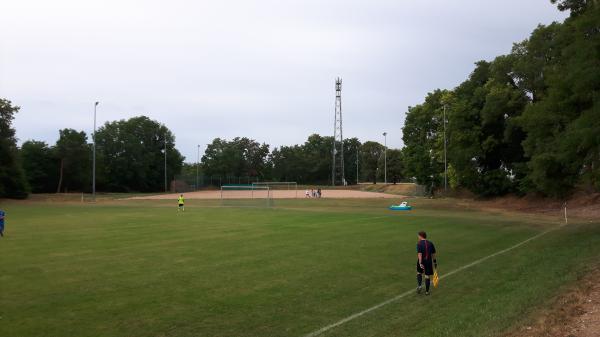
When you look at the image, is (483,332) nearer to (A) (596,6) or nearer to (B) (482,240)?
(B) (482,240)

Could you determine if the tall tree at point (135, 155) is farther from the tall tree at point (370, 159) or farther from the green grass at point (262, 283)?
Answer: the green grass at point (262, 283)

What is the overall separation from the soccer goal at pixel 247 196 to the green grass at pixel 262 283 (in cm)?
3386

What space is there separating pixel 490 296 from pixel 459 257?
266 inches

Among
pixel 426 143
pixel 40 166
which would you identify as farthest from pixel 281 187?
pixel 40 166

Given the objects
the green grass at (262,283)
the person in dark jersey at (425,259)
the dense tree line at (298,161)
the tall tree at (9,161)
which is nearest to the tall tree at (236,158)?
the dense tree line at (298,161)

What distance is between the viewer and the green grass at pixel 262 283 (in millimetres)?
9508

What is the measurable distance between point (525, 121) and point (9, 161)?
2611 inches

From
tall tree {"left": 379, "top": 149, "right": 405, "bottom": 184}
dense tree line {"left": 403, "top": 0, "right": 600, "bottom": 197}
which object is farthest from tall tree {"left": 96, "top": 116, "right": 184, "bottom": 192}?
tall tree {"left": 379, "top": 149, "right": 405, "bottom": 184}

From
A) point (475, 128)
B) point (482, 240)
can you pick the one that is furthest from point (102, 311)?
point (475, 128)

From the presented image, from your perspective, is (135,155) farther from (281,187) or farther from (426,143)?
(426,143)

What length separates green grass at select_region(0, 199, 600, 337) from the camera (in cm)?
951

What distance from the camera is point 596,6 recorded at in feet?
74.3

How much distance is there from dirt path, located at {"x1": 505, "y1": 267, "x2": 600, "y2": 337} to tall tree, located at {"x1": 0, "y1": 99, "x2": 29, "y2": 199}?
72350mm

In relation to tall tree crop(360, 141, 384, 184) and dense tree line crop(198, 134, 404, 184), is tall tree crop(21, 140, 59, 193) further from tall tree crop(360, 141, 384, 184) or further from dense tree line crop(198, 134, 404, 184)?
tall tree crop(360, 141, 384, 184)
